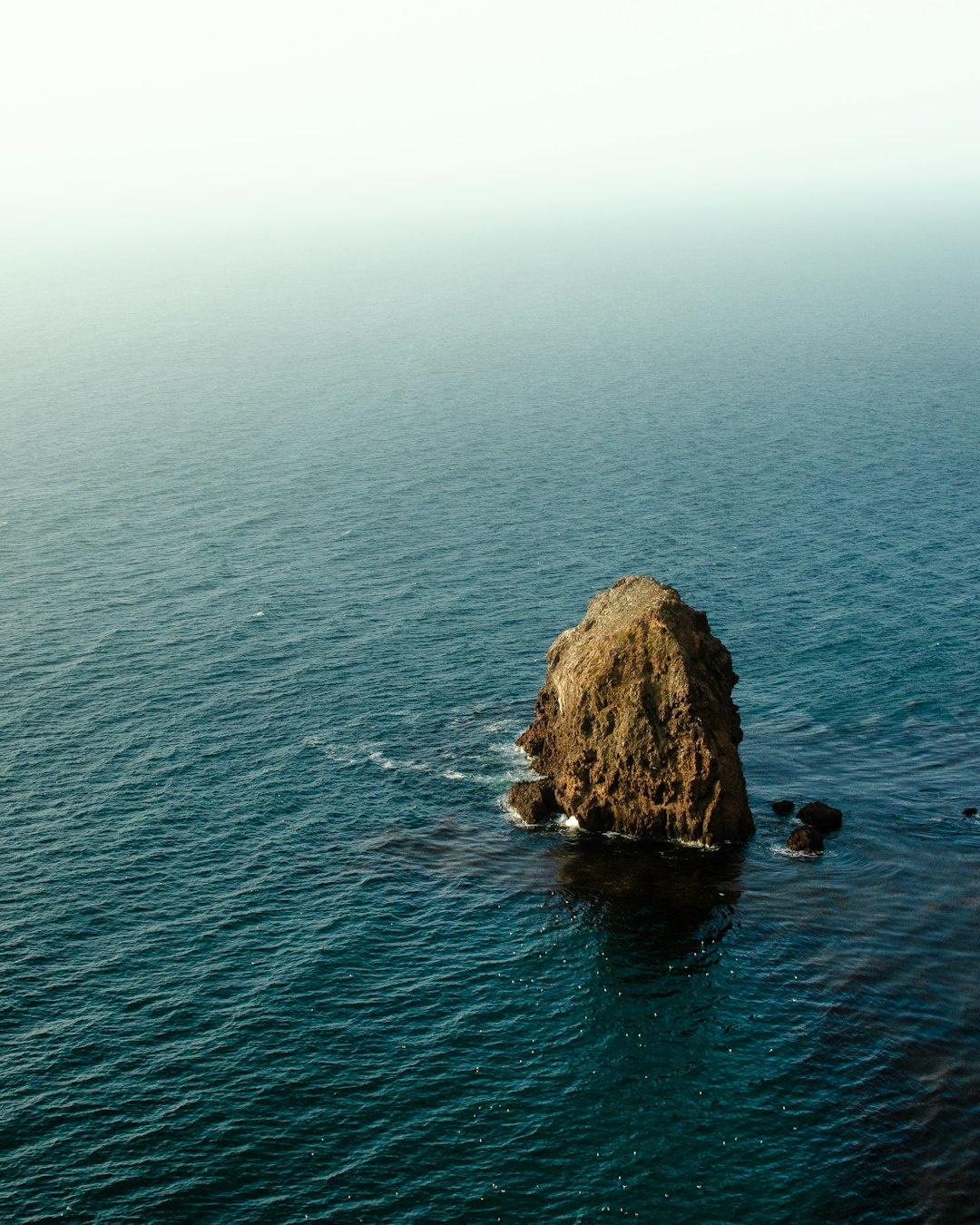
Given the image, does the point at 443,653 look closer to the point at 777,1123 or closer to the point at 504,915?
the point at 504,915

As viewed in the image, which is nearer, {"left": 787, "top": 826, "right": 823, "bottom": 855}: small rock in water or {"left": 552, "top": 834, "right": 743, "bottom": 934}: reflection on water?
{"left": 552, "top": 834, "right": 743, "bottom": 934}: reflection on water

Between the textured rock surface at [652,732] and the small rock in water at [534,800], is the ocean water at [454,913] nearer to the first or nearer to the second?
the small rock in water at [534,800]

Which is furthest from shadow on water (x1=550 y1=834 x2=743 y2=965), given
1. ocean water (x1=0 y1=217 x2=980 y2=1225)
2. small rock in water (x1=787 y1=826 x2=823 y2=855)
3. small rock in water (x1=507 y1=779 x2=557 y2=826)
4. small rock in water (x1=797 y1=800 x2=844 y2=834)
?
small rock in water (x1=797 y1=800 x2=844 y2=834)

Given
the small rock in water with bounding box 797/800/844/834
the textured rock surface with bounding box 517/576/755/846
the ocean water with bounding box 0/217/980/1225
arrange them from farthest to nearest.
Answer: the small rock in water with bounding box 797/800/844/834 < the textured rock surface with bounding box 517/576/755/846 < the ocean water with bounding box 0/217/980/1225

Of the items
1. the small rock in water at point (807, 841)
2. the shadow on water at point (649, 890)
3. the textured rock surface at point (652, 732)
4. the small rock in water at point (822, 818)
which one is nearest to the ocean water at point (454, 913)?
the shadow on water at point (649, 890)

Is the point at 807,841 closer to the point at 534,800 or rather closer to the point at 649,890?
the point at 649,890

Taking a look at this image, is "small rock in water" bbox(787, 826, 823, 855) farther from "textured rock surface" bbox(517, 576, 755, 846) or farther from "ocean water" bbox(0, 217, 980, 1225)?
"textured rock surface" bbox(517, 576, 755, 846)

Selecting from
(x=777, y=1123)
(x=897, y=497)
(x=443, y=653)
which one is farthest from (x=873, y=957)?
(x=897, y=497)

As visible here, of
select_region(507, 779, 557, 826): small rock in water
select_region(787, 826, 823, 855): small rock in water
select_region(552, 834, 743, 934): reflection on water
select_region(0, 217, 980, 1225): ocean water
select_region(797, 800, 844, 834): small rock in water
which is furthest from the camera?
select_region(507, 779, 557, 826): small rock in water
